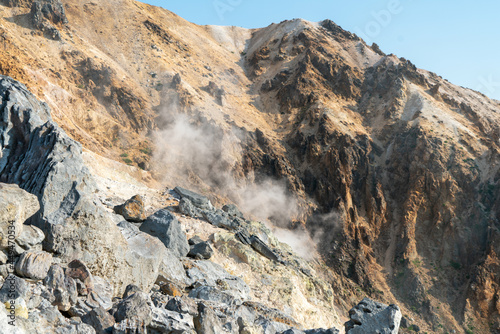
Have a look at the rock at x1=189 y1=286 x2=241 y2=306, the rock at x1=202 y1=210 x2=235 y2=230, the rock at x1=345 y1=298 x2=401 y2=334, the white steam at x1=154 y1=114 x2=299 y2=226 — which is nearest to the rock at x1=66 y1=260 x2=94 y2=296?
the rock at x1=189 y1=286 x2=241 y2=306

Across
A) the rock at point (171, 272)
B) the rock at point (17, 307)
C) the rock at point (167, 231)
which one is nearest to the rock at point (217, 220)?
the rock at point (167, 231)

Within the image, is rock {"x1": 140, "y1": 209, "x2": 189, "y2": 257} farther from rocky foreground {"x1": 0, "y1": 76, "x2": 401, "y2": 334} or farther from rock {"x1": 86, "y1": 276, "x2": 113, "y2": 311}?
rock {"x1": 86, "y1": 276, "x2": 113, "y2": 311}

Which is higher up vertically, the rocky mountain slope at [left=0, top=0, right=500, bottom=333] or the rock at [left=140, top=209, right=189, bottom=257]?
the rocky mountain slope at [left=0, top=0, right=500, bottom=333]

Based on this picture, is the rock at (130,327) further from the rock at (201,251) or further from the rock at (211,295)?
the rock at (201,251)

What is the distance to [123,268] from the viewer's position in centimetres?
943

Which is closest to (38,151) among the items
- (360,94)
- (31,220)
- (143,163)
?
(31,220)

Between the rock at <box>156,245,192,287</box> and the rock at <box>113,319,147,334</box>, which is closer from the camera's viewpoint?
the rock at <box>113,319,147,334</box>

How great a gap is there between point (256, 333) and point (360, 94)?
161 feet

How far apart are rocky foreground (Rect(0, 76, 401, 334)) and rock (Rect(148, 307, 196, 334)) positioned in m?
0.02

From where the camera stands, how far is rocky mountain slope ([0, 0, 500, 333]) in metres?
32.6

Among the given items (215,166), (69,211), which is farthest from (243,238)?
(215,166)

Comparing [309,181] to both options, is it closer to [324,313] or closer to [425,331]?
[425,331]

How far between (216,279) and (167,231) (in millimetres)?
2614

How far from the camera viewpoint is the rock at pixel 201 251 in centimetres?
1517
